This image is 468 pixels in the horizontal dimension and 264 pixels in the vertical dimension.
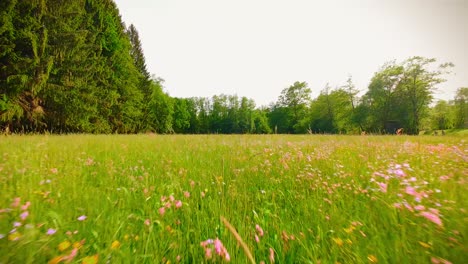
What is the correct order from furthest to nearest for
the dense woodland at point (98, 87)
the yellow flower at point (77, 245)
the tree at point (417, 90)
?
the tree at point (417, 90) < the dense woodland at point (98, 87) < the yellow flower at point (77, 245)

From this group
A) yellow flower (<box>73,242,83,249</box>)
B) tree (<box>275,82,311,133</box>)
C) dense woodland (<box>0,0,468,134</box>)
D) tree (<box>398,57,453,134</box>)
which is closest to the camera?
yellow flower (<box>73,242,83,249</box>)

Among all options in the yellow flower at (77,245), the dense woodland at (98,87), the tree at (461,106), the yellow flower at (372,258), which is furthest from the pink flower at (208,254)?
the tree at (461,106)

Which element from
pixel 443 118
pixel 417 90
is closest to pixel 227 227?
pixel 417 90

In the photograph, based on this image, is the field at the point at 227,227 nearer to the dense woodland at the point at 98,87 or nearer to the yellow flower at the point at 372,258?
the yellow flower at the point at 372,258

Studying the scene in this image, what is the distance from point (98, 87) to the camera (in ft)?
64.3

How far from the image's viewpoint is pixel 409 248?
1.13 metres

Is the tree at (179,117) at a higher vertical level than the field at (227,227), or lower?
higher

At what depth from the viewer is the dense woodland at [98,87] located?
13.2 m

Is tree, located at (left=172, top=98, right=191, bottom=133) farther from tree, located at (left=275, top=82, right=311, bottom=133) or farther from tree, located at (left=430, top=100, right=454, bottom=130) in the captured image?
tree, located at (left=430, top=100, right=454, bottom=130)

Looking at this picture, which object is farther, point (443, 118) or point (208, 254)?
point (443, 118)

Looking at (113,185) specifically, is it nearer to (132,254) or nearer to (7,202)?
(7,202)

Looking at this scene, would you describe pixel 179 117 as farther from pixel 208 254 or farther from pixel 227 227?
pixel 227 227

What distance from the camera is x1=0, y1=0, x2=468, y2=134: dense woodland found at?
519 inches

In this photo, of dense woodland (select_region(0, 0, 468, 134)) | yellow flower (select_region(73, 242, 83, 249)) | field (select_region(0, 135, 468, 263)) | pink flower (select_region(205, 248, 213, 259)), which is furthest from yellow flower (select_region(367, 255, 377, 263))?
dense woodland (select_region(0, 0, 468, 134))
